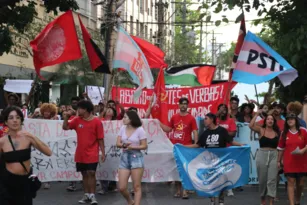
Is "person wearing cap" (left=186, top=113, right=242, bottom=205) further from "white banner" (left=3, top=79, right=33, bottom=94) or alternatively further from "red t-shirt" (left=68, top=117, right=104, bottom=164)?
"white banner" (left=3, top=79, right=33, bottom=94)

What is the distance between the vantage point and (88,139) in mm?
11508

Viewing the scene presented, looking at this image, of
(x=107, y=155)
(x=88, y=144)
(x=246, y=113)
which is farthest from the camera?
(x=246, y=113)

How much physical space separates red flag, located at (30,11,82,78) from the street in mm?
2212

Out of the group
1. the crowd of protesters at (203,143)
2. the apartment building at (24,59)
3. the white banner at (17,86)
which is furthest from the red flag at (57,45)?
the apartment building at (24,59)

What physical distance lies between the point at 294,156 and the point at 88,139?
10.9 ft

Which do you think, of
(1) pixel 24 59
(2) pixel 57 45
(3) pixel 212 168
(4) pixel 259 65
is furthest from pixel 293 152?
(1) pixel 24 59

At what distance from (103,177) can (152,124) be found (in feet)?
4.33

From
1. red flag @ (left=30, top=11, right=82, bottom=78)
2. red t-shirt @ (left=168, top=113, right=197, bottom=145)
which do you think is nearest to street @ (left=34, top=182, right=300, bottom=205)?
red t-shirt @ (left=168, top=113, right=197, bottom=145)

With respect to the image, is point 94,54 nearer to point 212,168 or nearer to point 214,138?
point 214,138

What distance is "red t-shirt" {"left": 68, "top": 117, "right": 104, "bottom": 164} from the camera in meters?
11.5

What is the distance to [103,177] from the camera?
498 inches

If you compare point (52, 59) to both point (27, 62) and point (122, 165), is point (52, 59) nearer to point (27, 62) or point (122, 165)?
point (122, 165)

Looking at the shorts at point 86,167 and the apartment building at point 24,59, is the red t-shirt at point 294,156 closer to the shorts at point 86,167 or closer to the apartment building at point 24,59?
the shorts at point 86,167

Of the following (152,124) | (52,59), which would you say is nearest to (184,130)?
(152,124)
